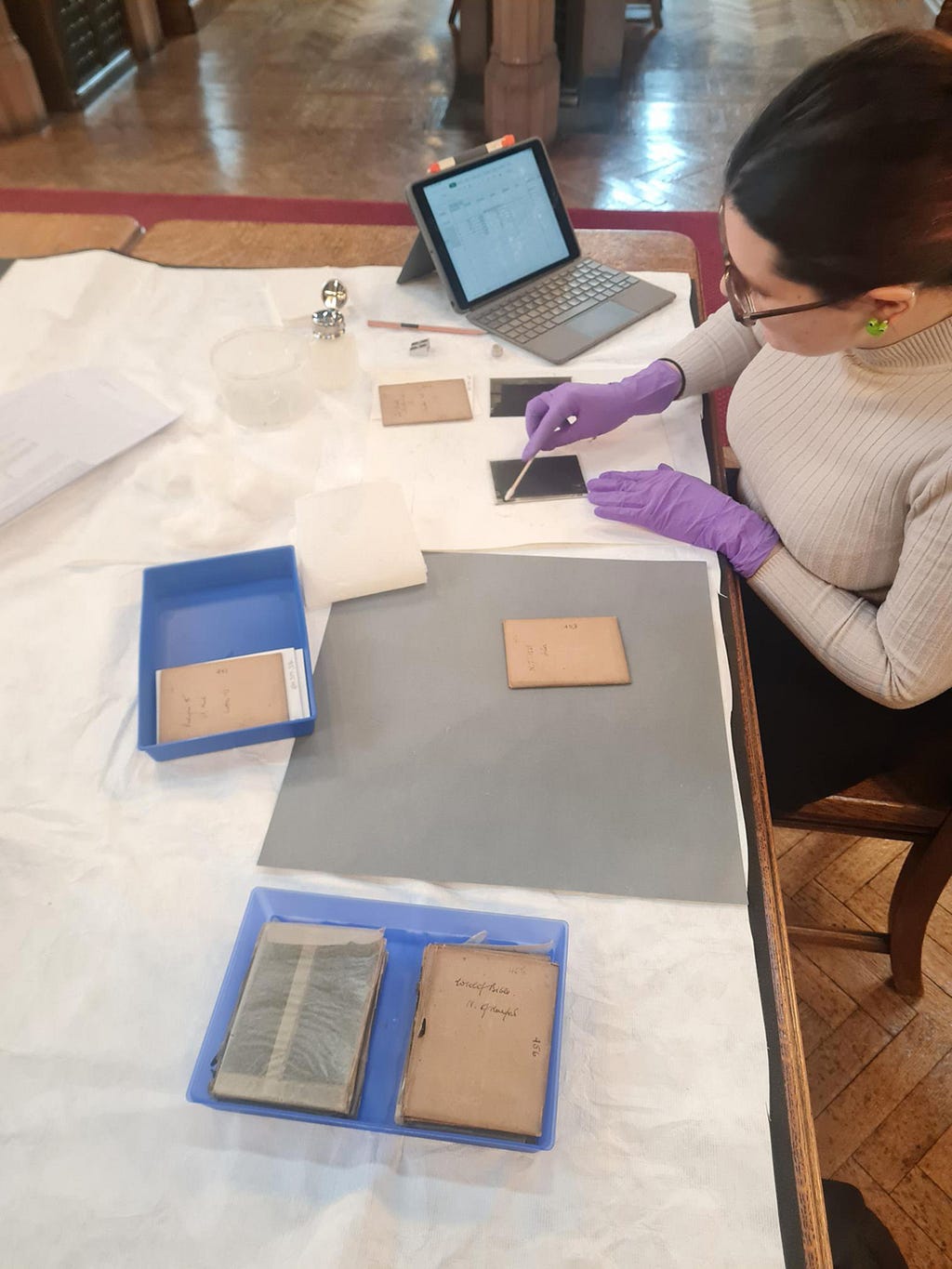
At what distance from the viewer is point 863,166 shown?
68 centimetres

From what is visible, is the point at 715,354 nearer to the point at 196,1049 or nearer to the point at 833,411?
the point at 833,411

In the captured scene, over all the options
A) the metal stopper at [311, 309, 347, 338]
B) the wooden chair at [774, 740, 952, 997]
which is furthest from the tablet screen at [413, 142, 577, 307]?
the wooden chair at [774, 740, 952, 997]

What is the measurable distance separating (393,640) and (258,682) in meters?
0.14

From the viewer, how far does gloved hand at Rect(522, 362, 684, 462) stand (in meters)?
1.08

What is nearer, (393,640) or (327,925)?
(327,925)

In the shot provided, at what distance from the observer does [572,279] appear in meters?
1.36

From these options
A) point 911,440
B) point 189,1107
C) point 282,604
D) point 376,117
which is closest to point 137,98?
point 376,117

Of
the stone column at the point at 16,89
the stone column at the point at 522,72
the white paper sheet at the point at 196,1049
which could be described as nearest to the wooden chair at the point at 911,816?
the white paper sheet at the point at 196,1049

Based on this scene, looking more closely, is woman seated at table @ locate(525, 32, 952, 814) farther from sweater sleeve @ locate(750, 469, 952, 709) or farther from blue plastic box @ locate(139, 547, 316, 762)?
blue plastic box @ locate(139, 547, 316, 762)

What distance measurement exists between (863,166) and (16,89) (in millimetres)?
3723

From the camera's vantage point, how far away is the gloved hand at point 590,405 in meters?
1.08

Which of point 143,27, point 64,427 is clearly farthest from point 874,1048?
point 143,27

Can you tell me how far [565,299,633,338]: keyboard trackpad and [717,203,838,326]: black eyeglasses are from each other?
37 centimetres

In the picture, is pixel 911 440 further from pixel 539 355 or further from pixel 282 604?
pixel 282 604
